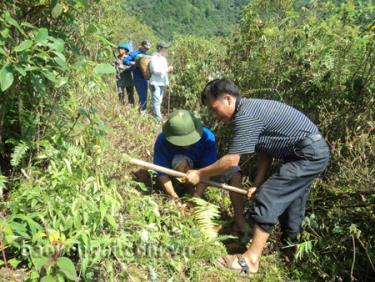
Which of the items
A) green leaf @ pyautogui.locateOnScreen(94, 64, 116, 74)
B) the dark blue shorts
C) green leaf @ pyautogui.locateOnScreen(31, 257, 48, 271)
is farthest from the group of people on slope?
green leaf @ pyautogui.locateOnScreen(31, 257, 48, 271)

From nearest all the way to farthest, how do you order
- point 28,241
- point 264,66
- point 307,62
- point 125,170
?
1. point 28,241
2. point 125,170
3. point 307,62
4. point 264,66

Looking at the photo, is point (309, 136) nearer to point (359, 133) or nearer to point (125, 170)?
point (359, 133)

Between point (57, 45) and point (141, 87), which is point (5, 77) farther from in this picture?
point (141, 87)

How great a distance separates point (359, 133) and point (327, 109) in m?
0.43

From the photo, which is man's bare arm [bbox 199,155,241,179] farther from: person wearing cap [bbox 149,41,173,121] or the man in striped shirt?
person wearing cap [bbox 149,41,173,121]

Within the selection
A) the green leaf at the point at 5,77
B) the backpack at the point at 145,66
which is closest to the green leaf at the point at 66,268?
the green leaf at the point at 5,77

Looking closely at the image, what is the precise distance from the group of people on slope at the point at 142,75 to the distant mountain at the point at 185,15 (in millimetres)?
73476

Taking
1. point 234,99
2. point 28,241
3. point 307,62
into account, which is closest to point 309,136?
point 234,99

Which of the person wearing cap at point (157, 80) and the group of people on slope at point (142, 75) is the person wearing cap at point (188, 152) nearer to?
the group of people on slope at point (142, 75)

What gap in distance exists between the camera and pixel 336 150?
3.83 meters

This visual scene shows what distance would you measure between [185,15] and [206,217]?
3744 inches

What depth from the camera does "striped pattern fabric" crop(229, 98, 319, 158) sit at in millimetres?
3057

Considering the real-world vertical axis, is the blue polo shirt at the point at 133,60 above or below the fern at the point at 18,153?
below

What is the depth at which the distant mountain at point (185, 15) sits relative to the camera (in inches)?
3322
